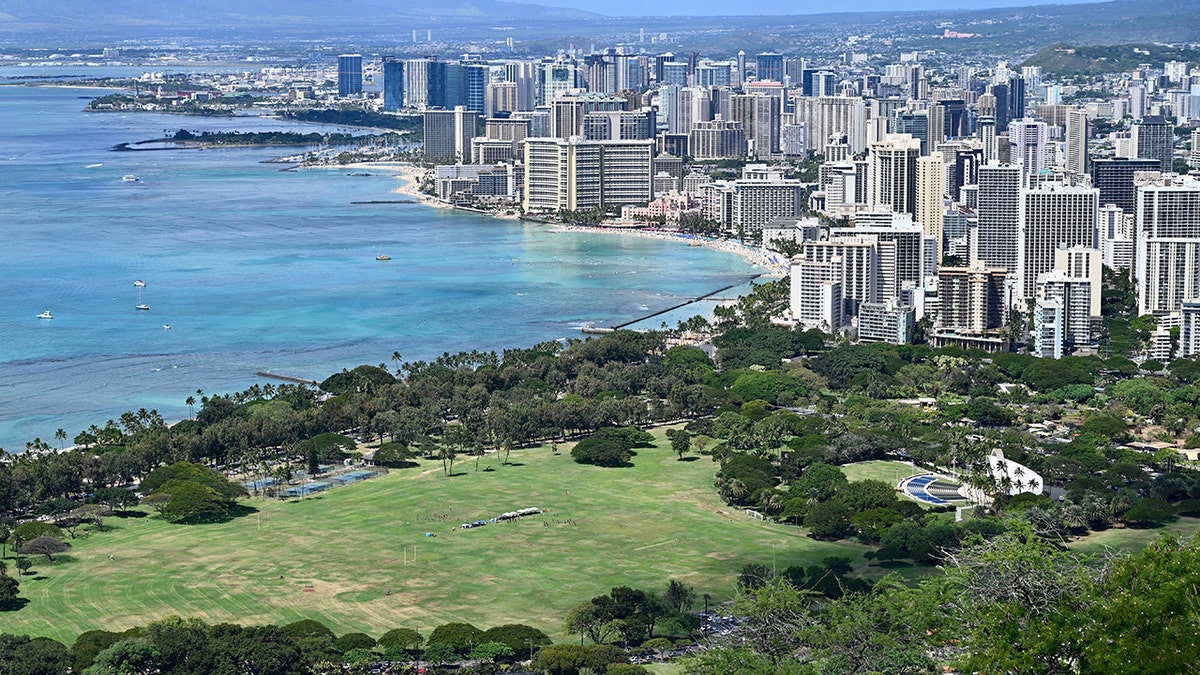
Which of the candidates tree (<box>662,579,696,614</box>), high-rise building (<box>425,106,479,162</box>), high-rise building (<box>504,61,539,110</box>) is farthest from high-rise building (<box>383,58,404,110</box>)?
tree (<box>662,579,696,614</box>)

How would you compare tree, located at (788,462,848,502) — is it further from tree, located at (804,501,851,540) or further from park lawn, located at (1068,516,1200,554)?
park lawn, located at (1068,516,1200,554)

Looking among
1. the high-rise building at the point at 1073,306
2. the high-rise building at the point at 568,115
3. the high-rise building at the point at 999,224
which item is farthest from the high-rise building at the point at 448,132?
the high-rise building at the point at 1073,306

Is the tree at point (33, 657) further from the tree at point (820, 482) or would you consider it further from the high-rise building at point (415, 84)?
the high-rise building at point (415, 84)

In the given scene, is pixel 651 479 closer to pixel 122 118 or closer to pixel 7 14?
pixel 122 118

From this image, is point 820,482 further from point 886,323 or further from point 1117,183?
point 1117,183

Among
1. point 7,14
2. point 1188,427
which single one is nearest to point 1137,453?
point 1188,427
